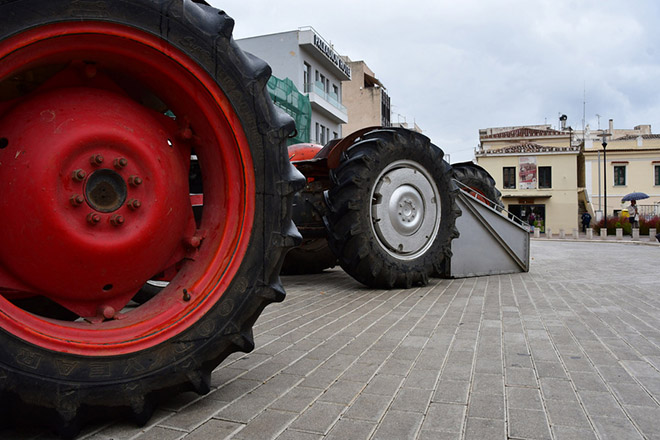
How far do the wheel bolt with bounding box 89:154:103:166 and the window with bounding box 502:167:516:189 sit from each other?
42.4 metres

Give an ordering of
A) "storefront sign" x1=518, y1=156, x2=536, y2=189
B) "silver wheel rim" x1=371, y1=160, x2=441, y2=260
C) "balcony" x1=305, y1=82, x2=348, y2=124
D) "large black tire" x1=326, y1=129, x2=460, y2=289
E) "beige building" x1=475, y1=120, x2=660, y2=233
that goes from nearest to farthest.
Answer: "large black tire" x1=326, y1=129, x2=460, y2=289
"silver wheel rim" x1=371, y1=160, x2=441, y2=260
"balcony" x1=305, y1=82, x2=348, y2=124
"beige building" x1=475, y1=120, x2=660, y2=233
"storefront sign" x1=518, y1=156, x2=536, y2=189

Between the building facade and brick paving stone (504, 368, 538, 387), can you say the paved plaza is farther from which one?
the building facade

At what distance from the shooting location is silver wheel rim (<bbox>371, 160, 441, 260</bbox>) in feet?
18.6

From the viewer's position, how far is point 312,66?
36.6 meters

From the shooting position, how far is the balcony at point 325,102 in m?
34.9

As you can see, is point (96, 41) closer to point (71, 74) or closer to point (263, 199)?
point (71, 74)

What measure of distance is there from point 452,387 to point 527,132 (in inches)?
1893

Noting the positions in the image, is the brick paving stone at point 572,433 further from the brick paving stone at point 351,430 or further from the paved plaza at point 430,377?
the brick paving stone at point 351,430

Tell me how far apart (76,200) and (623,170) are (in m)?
46.8

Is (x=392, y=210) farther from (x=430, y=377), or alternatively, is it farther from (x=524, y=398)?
(x=524, y=398)

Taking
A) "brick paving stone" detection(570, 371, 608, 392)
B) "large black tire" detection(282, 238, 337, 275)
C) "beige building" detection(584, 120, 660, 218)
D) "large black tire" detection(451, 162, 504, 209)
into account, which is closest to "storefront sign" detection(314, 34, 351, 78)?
"beige building" detection(584, 120, 660, 218)

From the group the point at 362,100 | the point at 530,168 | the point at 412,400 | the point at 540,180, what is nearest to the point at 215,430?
the point at 412,400

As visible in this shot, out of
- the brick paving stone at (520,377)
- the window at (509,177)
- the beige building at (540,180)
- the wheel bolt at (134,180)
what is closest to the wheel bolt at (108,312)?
the wheel bolt at (134,180)

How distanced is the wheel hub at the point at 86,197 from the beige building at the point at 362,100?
47789mm
